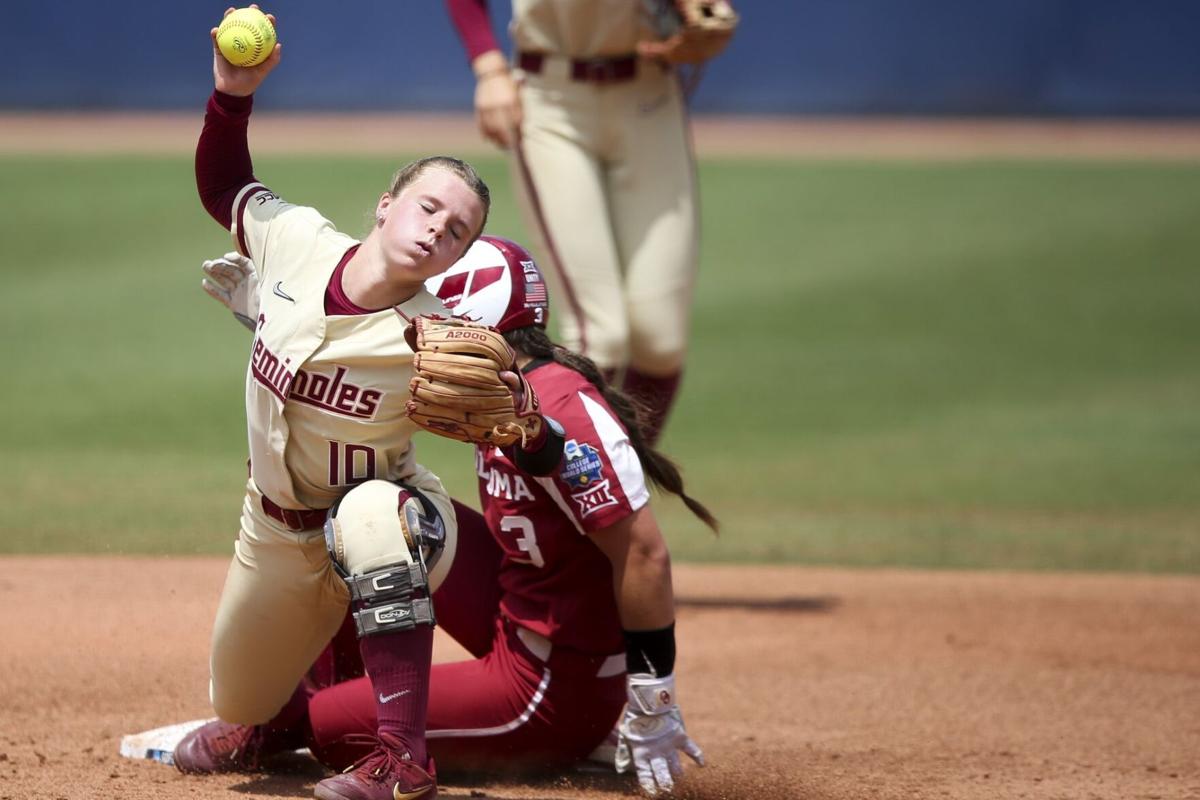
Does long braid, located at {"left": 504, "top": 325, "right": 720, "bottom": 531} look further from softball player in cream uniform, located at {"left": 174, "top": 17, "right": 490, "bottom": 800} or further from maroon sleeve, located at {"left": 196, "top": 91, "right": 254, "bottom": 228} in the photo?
maroon sleeve, located at {"left": 196, "top": 91, "right": 254, "bottom": 228}

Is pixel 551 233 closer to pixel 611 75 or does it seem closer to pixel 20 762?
pixel 611 75

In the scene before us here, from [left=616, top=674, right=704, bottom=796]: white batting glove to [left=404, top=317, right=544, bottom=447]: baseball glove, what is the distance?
1.96 ft

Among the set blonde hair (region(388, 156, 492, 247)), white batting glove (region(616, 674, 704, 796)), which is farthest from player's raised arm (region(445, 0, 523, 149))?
white batting glove (region(616, 674, 704, 796))

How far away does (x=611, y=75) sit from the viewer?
16.5 feet

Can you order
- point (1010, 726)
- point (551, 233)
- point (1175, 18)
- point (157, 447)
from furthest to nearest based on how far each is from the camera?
point (1175, 18)
point (157, 447)
point (551, 233)
point (1010, 726)

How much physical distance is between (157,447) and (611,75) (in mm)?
3716

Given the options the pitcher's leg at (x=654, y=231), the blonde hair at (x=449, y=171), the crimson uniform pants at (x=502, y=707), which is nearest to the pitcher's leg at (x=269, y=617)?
the crimson uniform pants at (x=502, y=707)

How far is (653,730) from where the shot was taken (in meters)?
2.99

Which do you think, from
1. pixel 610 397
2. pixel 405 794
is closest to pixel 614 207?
pixel 610 397

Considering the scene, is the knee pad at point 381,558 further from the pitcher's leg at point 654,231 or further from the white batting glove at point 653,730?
the pitcher's leg at point 654,231

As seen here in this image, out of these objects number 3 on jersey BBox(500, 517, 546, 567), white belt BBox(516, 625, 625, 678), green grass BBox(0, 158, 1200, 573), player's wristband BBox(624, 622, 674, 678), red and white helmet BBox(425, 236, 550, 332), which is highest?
red and white helmet BBox(425, 236, 550, 332)

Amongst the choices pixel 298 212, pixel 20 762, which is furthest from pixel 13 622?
pixel 298 212

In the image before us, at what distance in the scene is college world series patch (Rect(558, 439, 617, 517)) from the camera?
9.59 ft

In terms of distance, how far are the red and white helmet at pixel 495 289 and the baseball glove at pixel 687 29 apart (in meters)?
1.98
